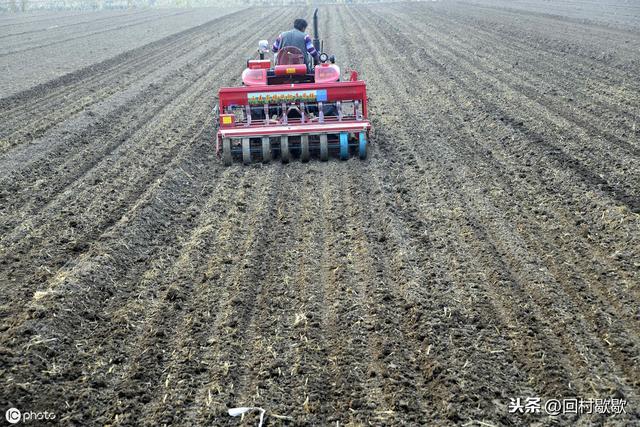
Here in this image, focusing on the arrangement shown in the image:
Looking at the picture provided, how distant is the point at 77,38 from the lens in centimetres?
2920

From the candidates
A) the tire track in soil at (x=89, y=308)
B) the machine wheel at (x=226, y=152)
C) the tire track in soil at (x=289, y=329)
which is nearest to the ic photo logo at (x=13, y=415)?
the tire track in soil at (x=89, y=308)

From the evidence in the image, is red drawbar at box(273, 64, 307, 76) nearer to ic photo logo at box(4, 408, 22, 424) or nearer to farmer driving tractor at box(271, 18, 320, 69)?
farmer driving tractor at box(271, 18, 320, 69)

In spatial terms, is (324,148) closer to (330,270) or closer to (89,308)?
(330,270)

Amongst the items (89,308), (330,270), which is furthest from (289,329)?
(89,308)

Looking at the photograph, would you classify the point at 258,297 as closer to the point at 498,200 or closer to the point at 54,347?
the point at 54,347

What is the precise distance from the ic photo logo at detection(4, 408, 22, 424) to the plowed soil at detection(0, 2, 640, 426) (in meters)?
0.10

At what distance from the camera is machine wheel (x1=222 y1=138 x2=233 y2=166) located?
9422 mm

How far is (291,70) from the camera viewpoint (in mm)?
10398

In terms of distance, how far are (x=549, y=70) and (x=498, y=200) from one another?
10.2 metres

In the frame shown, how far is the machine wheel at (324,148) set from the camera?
9422 millimetres

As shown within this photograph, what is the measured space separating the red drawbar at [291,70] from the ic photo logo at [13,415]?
7.54 meters

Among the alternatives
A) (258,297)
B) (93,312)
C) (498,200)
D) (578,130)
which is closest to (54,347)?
(93,312)

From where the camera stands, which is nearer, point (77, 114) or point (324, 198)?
point (324, 198)

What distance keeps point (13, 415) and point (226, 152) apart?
233 inches
